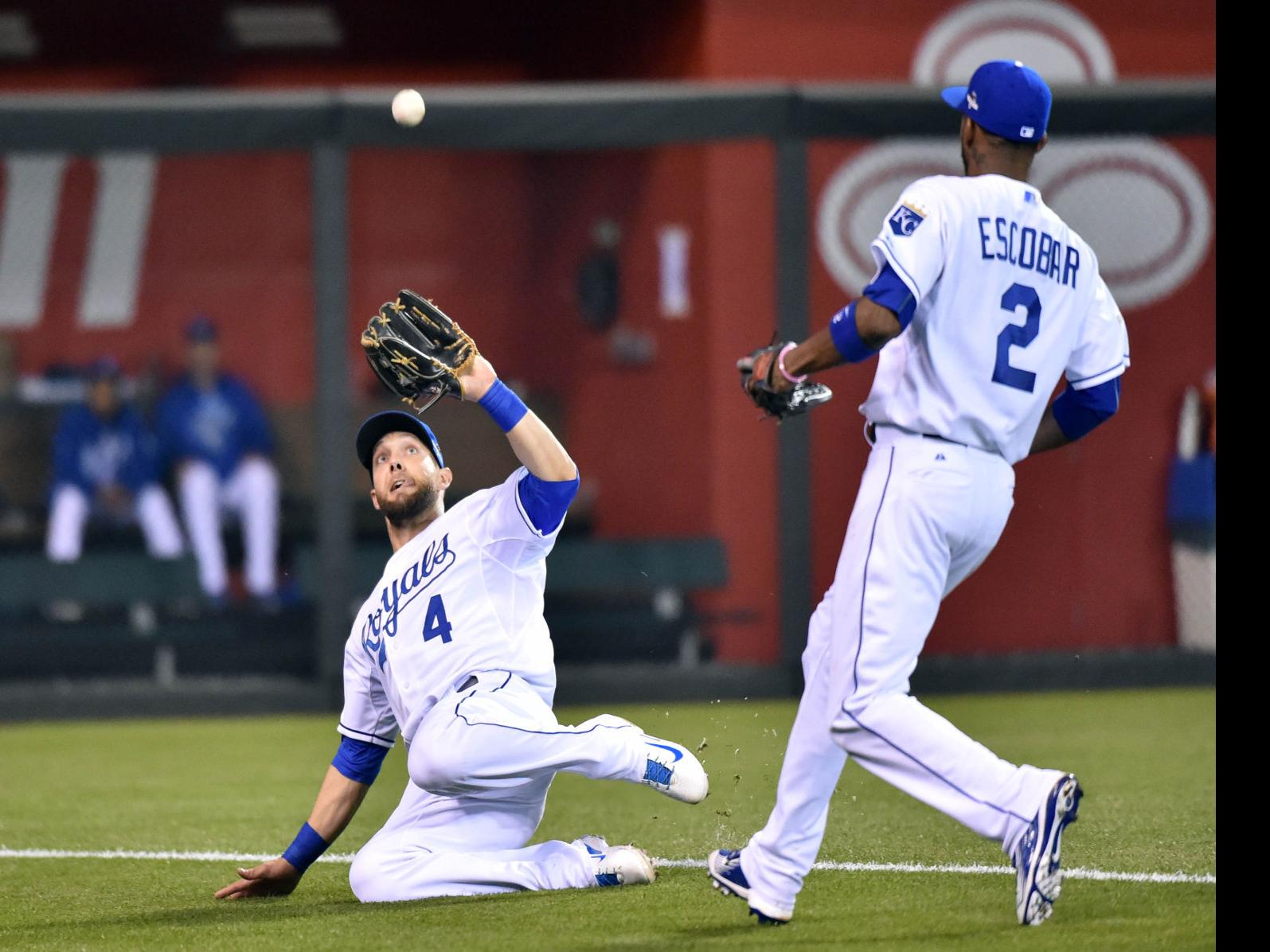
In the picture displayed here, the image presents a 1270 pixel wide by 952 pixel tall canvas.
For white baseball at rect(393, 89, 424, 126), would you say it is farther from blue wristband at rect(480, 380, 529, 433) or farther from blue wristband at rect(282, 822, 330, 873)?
blue wristband at rect(282, 822, 330, 873)

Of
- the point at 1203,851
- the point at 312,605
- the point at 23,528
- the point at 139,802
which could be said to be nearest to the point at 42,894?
the point at 139,802

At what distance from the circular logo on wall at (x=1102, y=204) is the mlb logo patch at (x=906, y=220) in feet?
18.6

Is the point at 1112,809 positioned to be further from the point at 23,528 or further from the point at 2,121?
the point at 23,528

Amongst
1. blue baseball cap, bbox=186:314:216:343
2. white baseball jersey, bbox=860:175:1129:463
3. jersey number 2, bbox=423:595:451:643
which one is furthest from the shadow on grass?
blue baseball cap, bbox=186:314:216:343

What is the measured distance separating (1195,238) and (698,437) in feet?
9.22

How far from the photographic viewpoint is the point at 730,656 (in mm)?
8648

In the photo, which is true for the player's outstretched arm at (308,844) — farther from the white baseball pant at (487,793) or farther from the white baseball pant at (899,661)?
the white baseball pant at (899,661)

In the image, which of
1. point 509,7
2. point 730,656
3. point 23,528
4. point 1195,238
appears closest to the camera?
point 730,656

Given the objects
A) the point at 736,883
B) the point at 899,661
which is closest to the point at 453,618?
the point at 736,883

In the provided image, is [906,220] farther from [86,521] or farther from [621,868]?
[86,521]

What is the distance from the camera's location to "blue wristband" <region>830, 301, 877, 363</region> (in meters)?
3.33

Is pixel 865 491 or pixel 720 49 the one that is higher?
pixel 720 49

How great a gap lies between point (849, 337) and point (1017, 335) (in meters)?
0.36
